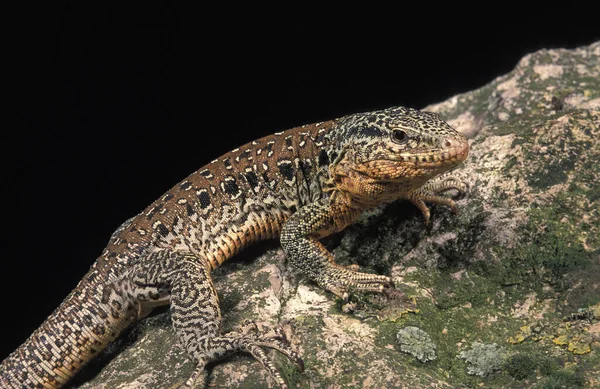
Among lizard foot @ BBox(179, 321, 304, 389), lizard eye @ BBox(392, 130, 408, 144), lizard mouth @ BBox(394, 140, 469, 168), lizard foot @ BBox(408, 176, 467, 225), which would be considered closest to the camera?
lizard foot @ BBox(179, 321, 304, 389)

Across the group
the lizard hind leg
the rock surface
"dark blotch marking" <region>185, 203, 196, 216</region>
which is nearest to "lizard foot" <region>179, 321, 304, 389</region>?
the lizard hind leg

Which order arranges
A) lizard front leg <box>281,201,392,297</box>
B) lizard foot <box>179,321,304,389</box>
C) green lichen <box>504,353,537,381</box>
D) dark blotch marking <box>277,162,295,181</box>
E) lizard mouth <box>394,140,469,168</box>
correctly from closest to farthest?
1. green lichen <box>504,353,537,381</box>
2. lizard foot <box>179,321,304,389</box>
3. lizard mouth <box>394,140,469,168</box>
4. lizard front leg <box>281,201,392,297</box>
5. dark blotch marking <box>277,162,295,181</box>

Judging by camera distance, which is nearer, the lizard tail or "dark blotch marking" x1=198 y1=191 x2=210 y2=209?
the lizard tail

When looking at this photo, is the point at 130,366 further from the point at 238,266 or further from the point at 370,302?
the point at 370,302

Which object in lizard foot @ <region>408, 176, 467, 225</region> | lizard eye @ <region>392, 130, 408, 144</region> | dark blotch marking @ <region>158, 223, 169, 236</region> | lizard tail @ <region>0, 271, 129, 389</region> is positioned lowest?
lizard tail @ <region>0, 271, 129, 389</region>

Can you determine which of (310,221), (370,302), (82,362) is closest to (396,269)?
(370,302)

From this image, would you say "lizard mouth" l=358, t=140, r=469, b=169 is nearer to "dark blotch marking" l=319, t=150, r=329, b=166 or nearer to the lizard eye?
the lizard eye
